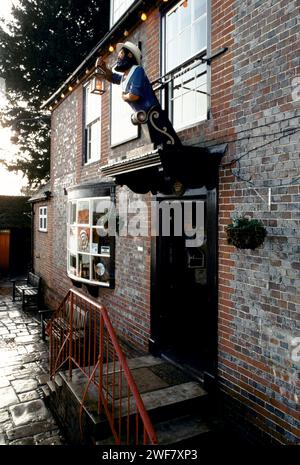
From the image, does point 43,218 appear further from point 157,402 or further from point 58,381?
point 157,402

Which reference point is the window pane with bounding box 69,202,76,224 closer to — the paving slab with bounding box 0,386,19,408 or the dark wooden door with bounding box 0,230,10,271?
the paving slab with bounding box 0,386,19,408

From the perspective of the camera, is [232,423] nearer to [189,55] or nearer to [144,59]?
[189,55]

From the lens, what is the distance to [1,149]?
18.0 meters

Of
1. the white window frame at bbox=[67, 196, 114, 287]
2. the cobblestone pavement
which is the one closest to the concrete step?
the cobblestone pavement

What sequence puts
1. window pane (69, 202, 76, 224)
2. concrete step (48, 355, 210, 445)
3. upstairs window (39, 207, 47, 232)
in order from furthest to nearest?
upstairs window (39, 207, 47, 232)
window pane (69, 202, 76, 224)
concrete step (48, 355, 210, 445)

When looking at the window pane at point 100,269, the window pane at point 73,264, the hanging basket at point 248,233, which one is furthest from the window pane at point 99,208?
the hanging basket at point 248,233

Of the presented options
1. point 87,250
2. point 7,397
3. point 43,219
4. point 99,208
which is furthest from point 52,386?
point 43,219

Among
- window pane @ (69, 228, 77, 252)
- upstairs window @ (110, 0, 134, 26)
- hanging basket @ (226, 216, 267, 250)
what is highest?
upstairs window @ (110, 0, 134, 26)

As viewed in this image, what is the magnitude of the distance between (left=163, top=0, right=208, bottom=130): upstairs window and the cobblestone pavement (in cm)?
479

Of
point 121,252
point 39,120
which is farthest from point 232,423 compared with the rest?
point 39,120

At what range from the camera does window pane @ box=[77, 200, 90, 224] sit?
7794 mm

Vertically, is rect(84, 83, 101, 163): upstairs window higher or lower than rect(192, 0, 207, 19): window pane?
lower

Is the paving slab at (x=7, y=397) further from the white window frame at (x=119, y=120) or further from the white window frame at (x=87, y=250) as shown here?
the white window frame at (x=119, y=120)

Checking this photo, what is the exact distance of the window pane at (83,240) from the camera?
776 cm
